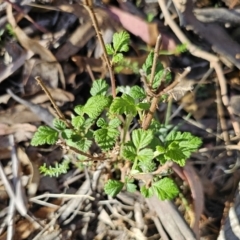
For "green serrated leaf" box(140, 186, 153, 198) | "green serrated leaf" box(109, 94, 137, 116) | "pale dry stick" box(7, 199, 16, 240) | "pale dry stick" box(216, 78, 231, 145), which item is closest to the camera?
"green serrated leaf" box(109, 94, 137, 116)

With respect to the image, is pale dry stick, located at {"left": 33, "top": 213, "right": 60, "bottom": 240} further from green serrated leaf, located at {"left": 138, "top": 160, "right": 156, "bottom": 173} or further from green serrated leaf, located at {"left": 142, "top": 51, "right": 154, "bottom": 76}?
green serrated leaf, located at {"left": 142, "top": 51, "right": 154, "bottom": 76}

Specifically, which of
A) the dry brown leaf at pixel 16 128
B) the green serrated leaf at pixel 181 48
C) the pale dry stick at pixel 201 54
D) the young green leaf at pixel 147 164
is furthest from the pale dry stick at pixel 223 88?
the dry brown leaf at pixel 16 128

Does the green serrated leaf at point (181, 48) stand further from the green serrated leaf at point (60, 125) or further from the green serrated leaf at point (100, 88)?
the green serrated leaf at point (60, 125)

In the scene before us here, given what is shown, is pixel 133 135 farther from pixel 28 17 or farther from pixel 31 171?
pixel 28 17

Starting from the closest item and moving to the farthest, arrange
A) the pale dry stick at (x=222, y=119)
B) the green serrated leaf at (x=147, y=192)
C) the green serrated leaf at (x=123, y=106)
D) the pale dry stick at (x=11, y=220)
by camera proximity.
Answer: the green serrated leaf at (x=123, y=106)
the green serrated leaf at (x=147, y=192)
the pale dry stick at (x=11, y=220)
the pale dry stick at (x=222, y=119)

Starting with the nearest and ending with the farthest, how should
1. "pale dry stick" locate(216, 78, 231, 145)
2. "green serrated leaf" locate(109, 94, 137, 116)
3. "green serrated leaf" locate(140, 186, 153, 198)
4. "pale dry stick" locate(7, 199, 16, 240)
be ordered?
"green serrated leaf" locate(109, 94, 137, 116) < "green serrated leaf" locate(140, 186, 153, 198) < "pale dry stick" locate(7, 199, 16, 240) < "pale dry stick" locate(216, 78, 231, 145)

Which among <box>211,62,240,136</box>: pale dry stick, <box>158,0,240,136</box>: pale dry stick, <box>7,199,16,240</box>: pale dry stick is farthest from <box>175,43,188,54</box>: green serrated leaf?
<box>7,199,16,240</box>: pale dry stick
